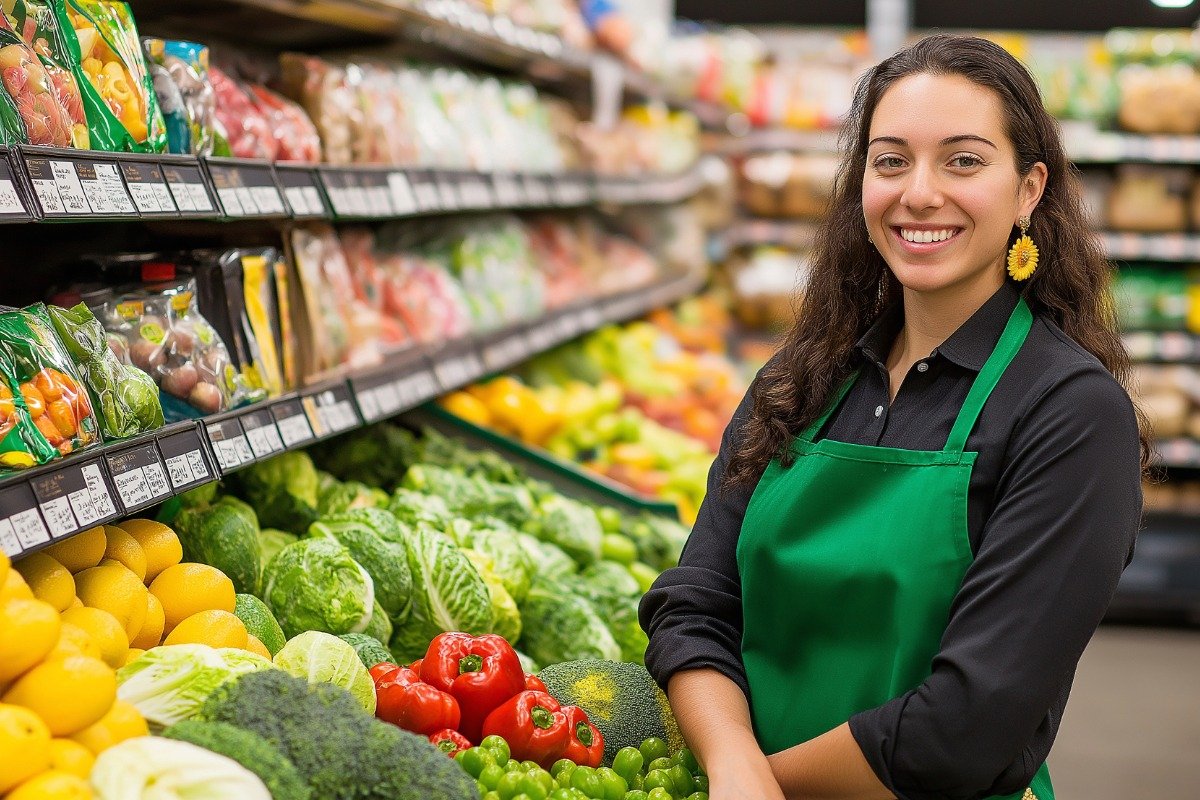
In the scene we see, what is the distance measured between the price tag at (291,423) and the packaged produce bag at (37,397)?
0.51 meters

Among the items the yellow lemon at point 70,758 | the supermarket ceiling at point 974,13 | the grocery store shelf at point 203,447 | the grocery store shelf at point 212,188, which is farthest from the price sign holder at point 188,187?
the supermarket ceiling at point 974,13

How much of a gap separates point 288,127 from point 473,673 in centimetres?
136

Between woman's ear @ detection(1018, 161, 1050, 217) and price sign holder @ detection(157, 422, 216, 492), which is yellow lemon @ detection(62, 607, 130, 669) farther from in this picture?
woman's ear @ detection(1018, 161, 1050, 217)

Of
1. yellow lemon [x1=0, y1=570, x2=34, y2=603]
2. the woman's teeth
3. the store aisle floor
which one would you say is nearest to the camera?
yellow lemon [x1=0, y1=570, x2=34, y2=603]

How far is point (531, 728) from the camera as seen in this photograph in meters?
1.92

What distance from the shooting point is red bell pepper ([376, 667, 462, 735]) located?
6.30ft

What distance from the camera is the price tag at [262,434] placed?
220 cm

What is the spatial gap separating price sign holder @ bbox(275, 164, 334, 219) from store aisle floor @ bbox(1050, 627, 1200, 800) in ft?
10.4

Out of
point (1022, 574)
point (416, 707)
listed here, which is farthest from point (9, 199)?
point (1022, 574)

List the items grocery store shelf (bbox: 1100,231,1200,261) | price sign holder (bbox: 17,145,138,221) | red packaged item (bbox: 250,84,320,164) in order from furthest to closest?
grocery store shelf (bbox: 1100,231,1200,261)
red packaged item (bbox: 250,84,320,164)
price sign holder (bbox: 17,145,138,221)

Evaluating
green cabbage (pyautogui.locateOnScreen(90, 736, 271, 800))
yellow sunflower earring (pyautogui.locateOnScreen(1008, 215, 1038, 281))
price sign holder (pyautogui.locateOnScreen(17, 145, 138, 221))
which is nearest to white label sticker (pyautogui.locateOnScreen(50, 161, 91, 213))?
price sign holder (pyautogui.locateOnScreen(17, 145, 138, 221))

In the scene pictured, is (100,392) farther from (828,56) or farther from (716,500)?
(828,56)

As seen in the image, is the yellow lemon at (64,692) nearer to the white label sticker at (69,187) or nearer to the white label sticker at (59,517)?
the white label sticker at (59,517)

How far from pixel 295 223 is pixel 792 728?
1681 mm
